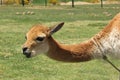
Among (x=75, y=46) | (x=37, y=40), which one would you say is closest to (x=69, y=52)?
(x=75, y=46)

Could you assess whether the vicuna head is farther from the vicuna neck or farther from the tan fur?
the vicuna neck

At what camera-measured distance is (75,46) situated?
5.90 meters

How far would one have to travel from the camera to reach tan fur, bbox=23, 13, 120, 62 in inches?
211

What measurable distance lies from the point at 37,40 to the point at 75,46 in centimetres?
79

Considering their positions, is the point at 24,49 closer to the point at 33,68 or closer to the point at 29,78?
the point at 29,78

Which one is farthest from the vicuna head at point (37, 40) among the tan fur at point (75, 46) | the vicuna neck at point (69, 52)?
the vicuna neck at point (69, 52)

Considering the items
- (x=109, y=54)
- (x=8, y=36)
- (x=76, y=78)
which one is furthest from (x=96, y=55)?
(x=8, y=36)

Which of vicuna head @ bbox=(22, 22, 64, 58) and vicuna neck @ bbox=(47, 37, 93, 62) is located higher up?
vicuna head @ bbox=(22, 22, 64, 58)

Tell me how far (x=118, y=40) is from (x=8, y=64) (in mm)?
4370

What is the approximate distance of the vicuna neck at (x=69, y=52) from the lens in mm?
5586

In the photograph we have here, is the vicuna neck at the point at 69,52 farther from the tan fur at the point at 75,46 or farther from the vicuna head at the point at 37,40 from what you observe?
the vicuna head at the point at 37,40

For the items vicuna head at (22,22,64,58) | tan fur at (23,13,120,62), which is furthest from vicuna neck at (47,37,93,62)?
vicuna head at (22,22,64,58)

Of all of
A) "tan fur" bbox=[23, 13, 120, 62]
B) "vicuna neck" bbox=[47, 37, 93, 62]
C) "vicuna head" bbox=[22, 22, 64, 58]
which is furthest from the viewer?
"vicuna neck" bbox=[47, 37, 93, 62]

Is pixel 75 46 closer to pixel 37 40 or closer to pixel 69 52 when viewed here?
pixel 69 52
